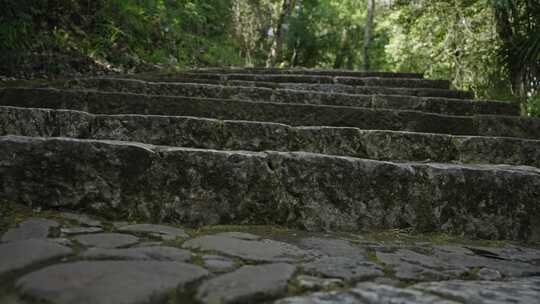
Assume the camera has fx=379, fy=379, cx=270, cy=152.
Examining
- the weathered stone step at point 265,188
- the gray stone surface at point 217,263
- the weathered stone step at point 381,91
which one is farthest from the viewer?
the weathered stone step at point 381,91

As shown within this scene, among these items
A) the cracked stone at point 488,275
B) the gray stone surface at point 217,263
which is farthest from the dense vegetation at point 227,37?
the cracked stone at point 488,275

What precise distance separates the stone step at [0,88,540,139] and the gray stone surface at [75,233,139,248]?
1520mm

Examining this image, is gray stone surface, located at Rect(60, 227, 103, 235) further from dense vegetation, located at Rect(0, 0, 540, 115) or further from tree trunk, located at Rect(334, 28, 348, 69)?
tree trunk, located at Rect(334, 28, 348, 69)

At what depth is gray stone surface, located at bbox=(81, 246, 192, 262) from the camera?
131 cm

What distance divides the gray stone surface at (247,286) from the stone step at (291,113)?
181 centimetres

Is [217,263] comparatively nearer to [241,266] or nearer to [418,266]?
[241,266]

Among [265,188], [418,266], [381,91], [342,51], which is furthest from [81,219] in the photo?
[342,51]

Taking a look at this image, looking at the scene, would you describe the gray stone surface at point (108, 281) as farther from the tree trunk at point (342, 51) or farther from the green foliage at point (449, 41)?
the tree trunk at point (342, 51)

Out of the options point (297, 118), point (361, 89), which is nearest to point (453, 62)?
→ point (361, 89)

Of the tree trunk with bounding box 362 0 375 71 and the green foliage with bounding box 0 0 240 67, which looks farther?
the tree trunk with bounding box 362 0 375 71

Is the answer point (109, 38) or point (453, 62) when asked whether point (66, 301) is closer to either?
point (109, 38)

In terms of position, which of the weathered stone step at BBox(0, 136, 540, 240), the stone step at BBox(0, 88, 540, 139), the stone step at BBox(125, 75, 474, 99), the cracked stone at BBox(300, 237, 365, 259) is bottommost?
the cracked stone at BBox(300, 237, 365, 259)

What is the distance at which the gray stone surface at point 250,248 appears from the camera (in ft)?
4.70

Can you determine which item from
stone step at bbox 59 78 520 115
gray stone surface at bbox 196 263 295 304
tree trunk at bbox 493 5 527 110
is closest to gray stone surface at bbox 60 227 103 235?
gray stone surface at bbox 196 263 295 304
